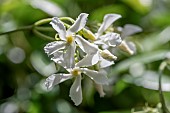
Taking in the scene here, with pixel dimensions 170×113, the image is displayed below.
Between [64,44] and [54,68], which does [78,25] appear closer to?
[64,44]

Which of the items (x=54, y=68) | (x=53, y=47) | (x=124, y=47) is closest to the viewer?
(x=53, y=47)

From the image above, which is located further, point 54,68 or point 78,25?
point 54,68

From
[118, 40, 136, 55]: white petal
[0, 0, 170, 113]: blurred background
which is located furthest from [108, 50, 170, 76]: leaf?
[118, 40, 136, 55]: white petal

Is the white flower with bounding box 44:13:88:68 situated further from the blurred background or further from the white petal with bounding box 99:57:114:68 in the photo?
the blurred background

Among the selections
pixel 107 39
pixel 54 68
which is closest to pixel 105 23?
pixel 107 39

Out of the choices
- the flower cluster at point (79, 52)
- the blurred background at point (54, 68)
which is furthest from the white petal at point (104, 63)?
the blurred background at point (54, 68)

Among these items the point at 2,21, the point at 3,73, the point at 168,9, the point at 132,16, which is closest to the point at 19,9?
the point at 2,21

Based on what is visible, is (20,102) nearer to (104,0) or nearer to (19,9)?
(19,9)
